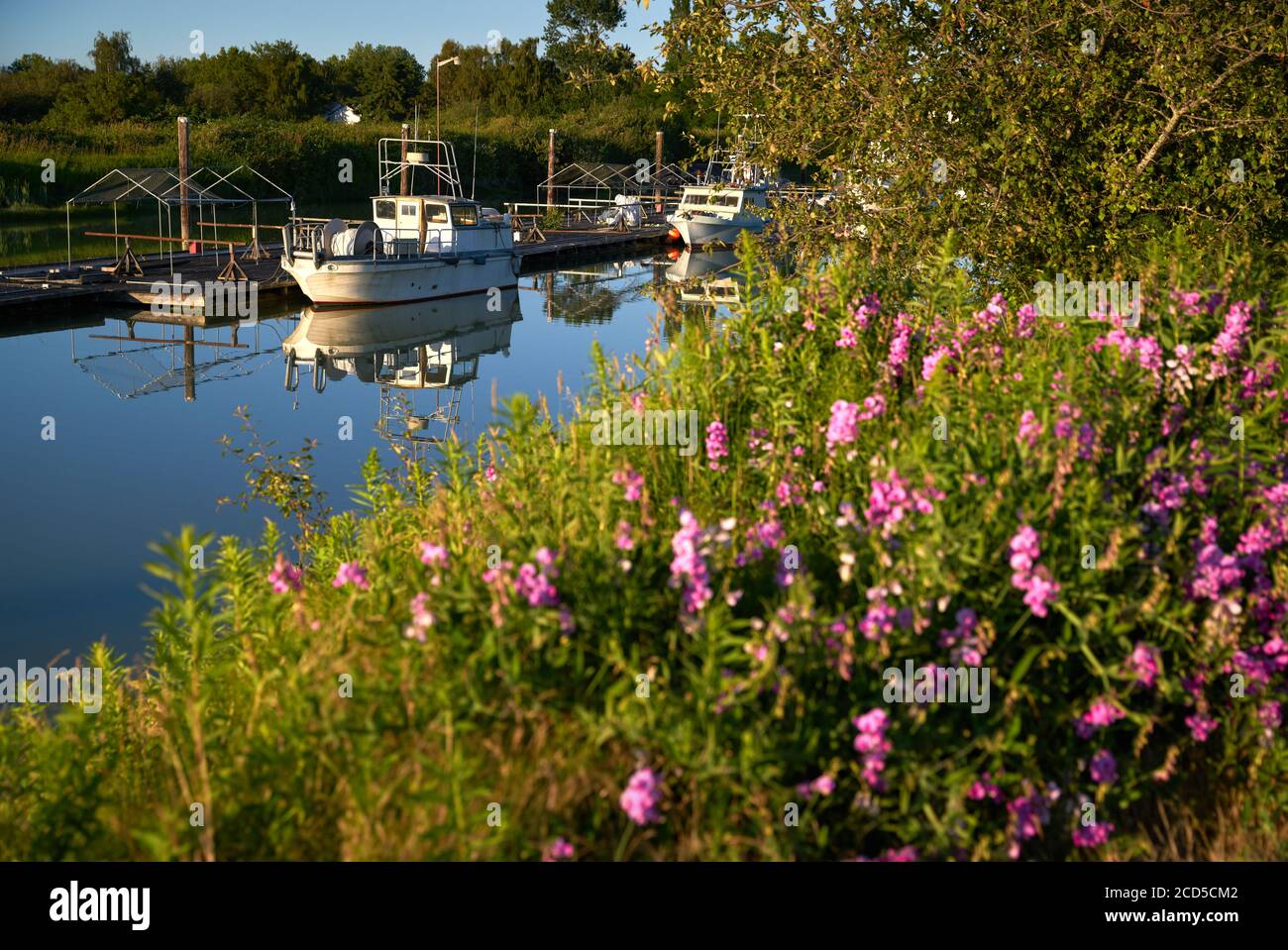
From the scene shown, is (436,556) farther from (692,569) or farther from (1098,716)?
(1098,716)

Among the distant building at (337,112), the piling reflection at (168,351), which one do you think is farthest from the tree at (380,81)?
the piling reflection at (168,351)

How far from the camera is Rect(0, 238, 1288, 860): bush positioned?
3.77 meters

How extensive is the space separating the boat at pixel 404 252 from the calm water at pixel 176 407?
0.56m

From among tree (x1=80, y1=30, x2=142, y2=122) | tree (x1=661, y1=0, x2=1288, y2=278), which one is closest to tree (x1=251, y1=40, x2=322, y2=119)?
tree (x1=80, y1=30, x2=142, y2=122)

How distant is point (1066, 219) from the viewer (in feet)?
36.0

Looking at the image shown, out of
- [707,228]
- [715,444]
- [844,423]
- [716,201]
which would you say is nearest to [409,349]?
[715,444]

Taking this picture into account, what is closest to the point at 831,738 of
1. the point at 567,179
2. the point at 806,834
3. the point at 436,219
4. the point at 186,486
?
the point at 806,834

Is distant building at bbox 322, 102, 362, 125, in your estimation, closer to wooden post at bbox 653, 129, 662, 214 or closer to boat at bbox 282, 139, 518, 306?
wooden post at bbox 653, 129, 662, 214

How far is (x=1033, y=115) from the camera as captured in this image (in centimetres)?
1079

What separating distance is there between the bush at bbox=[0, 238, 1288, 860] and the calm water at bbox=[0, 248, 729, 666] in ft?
5.04

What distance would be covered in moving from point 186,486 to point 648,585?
1179 cm

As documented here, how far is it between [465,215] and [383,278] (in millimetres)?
3689

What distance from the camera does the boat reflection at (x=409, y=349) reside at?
20.0 metres

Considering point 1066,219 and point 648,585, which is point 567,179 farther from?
point 648,585
